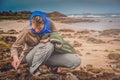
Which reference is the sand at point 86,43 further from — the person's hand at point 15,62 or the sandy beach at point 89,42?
the person's hand at point 15,62

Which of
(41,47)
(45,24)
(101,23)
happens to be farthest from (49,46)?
(101,23)

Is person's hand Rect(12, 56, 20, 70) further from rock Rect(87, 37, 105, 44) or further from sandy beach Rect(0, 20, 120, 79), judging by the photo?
rock Rect(87, 37, 105, 44)

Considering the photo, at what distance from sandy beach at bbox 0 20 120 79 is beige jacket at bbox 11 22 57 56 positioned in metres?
0.11

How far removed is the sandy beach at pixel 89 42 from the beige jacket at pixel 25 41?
11cm

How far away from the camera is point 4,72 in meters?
3.02

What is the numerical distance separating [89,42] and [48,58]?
63cm

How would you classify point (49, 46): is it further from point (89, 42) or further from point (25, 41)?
point (89, 42)

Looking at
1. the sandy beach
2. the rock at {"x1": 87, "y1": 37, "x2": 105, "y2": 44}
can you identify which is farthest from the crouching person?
the rock at {"x1": 87, "y1": 37, "x2": 105, "y2": 44}

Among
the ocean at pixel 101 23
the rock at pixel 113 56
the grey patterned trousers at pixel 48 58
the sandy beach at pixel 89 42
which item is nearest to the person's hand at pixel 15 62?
the grey patterned trousers at pixel 48 58

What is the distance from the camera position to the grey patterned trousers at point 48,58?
2.94 meters

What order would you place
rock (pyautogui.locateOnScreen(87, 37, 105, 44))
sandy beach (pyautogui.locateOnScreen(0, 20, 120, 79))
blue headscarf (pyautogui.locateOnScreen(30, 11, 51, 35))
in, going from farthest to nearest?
rock (pyautogui.locateOnScreen(87, 37, 105, 44)) → sandy beach (pyautogui.locateOnScreen(0, 20, 120, 79)) → blue headscarf (pyautogui.locateOnScreen(30, 11, 51, 35))

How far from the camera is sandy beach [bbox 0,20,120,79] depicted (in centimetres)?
302

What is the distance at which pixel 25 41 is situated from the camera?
2957 mm

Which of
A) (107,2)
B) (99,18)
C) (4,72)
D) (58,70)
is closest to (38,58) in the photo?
(58,70)
